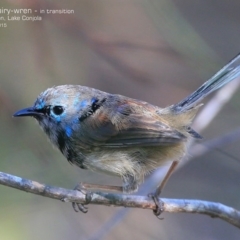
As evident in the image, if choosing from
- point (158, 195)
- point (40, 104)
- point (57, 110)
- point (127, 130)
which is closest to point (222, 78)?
point (127, 130)

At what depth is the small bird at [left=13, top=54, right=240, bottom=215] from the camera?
415 centimetres

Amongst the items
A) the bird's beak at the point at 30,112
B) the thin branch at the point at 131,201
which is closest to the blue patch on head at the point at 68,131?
the bird's beak at the point at 30,112

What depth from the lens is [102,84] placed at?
7012mm

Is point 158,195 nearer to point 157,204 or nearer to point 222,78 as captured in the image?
point 157,204

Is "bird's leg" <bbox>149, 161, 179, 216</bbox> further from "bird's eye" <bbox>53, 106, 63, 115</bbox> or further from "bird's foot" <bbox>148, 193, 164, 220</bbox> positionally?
"bird's eye" <bbox>53, 106, 63, 115</bbox>

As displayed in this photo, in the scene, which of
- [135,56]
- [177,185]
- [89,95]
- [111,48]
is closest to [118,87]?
[135,56]

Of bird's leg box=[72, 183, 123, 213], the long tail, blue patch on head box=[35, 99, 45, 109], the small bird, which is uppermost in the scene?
the long tail

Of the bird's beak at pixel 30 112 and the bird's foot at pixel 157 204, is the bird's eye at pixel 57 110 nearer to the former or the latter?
→ the bird's beak at pixel 30 112

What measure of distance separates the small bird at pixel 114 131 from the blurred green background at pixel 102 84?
104cm

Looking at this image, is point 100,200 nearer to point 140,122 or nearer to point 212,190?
point 140,122

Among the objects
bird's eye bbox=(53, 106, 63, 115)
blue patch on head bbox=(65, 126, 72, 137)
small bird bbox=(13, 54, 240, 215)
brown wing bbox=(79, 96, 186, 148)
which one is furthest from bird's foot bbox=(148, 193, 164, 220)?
bird's eye bbox=(53, 106, 63, 115)

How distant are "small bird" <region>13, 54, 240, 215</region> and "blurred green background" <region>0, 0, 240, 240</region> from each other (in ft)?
3.43

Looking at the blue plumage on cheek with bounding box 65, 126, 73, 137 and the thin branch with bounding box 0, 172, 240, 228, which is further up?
the blue plumage on cheek with bounding box 65, 126, 73, 137

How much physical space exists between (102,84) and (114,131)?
2.86 m
